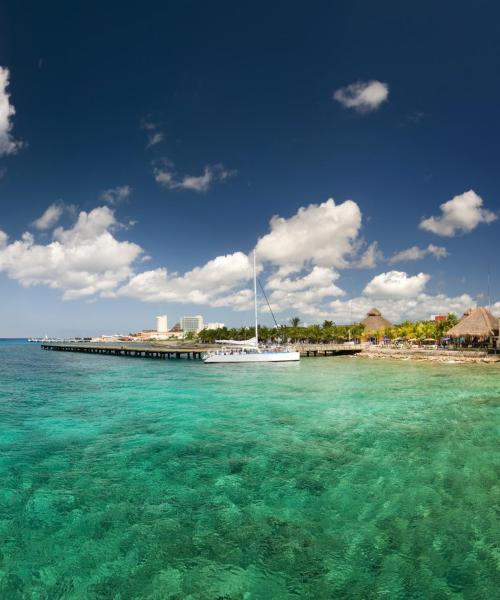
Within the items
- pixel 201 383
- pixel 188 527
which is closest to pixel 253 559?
pixel 188 527

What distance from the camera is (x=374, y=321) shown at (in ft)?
358

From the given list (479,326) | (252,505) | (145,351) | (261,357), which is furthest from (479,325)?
(252,505)

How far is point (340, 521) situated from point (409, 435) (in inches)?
348

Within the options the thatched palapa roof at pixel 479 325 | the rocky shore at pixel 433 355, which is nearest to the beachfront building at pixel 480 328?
the thatched palapa roof at pixel 479 325

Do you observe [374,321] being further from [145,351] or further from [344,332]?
[145,351]

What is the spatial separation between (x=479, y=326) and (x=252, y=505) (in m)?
65.8

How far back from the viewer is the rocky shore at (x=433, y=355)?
170 feet

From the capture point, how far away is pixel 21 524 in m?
8.83

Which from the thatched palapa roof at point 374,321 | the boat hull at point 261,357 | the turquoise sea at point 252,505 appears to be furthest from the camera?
the thatched palapa roof at point 374,321

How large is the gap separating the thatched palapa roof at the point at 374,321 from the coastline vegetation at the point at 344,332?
6.66ft

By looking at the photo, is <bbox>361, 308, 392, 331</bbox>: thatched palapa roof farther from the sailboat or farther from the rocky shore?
the sailboat

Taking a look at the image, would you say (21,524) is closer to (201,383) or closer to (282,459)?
(282,459)

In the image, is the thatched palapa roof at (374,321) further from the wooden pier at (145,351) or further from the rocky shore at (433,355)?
the wooden pier at (145,351)

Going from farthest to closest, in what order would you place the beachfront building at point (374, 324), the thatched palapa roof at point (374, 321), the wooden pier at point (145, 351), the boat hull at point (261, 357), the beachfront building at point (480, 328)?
the thatched palapa roof at point (374, 321)
the beachfront building at point (374, 324)
the wooden pier at point (145, 351)
the beachfront building at point (480, 328)
the boat hull at point (261, 357)
